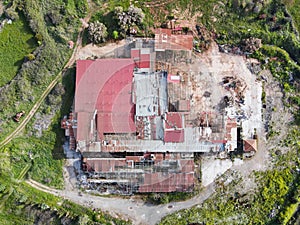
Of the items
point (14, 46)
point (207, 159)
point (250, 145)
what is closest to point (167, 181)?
point (207, 159)

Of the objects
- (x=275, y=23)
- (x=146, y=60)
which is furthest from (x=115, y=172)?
(x=275, y=23)

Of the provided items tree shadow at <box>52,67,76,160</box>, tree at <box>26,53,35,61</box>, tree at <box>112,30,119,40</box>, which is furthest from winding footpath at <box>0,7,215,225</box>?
tree at <box>112,30,119,40</box>

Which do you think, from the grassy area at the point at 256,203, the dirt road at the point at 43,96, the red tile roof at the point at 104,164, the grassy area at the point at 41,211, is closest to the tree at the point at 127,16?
the dirt road at the point at 43,96

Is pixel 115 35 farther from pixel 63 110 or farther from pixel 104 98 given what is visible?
pixel 63 110

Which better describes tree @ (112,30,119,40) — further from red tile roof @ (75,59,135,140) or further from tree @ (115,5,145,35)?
red tile roof @ (75,59,135,140)

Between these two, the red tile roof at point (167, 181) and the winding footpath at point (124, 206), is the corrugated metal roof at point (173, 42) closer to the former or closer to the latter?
the red tile roof at point (167, 181)

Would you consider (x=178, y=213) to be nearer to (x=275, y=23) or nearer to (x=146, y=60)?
(x=146, y=60)
